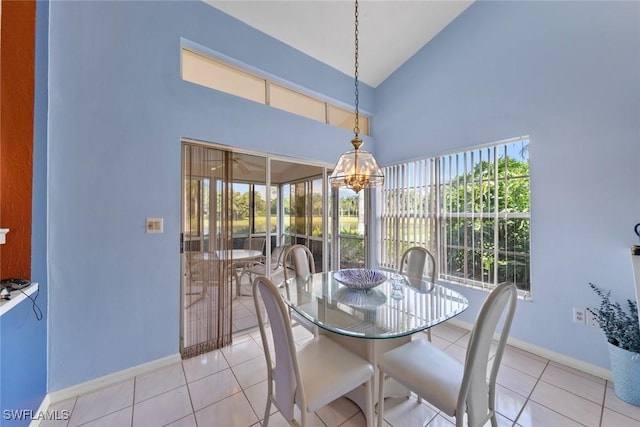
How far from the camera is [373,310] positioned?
162 cm

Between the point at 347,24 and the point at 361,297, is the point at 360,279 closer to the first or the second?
the point at 361,297

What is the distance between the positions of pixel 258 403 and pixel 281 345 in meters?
0.93

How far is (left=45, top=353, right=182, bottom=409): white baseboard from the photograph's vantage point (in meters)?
1.76

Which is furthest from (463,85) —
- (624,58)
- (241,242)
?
(241,242)

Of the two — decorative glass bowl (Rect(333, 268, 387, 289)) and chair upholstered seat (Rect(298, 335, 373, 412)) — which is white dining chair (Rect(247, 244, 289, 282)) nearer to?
decorative glass bowl (Rect(333, 268, 387, 289))

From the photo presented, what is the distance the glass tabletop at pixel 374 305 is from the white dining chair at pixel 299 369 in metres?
0.23

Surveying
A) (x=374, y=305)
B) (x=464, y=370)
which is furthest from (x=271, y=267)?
(x=464, y=370)

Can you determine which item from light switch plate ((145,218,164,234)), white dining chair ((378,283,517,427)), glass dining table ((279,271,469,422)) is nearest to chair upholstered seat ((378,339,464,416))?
white dining chair ((378,283,517,427))

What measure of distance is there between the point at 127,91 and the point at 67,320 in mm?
1841

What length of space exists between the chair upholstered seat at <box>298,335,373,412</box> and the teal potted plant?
1.91 meters

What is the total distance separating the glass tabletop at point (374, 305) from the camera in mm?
1387

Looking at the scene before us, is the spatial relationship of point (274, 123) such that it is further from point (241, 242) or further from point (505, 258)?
point (505, 258)

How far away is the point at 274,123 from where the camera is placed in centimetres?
288

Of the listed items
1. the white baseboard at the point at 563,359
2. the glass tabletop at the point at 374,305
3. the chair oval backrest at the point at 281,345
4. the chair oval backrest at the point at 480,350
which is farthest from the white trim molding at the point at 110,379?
the white baseboard at the point at 563,359
